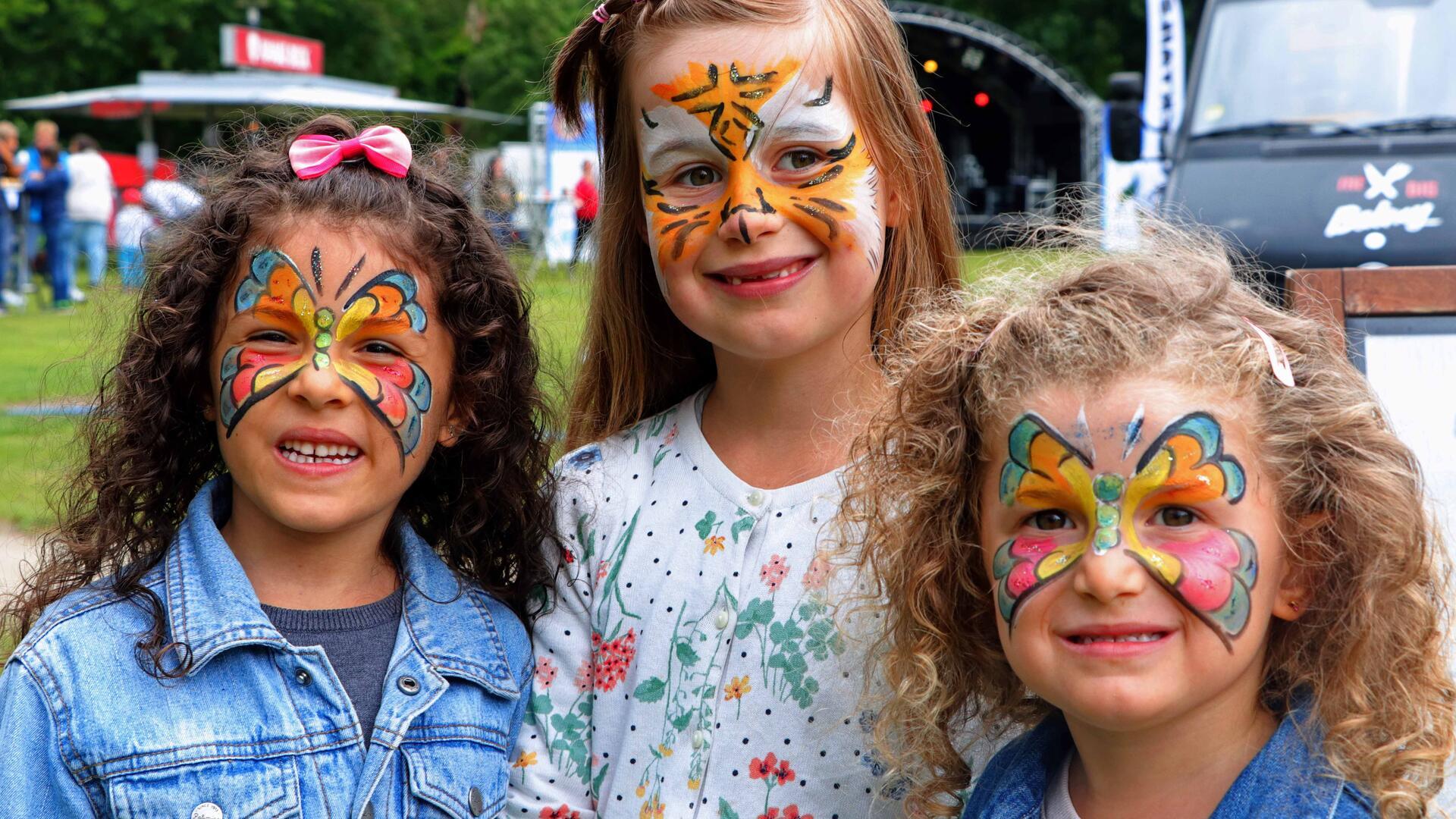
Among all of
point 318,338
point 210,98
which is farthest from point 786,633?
point 210,98

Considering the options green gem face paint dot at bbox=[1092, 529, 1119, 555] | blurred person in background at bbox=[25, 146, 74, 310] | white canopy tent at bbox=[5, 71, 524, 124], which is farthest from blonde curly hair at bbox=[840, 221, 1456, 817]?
white canopy tent at bbox=[5, 71, 524, 124]

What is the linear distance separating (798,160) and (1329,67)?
224 inches

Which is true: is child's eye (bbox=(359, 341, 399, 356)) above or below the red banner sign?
above

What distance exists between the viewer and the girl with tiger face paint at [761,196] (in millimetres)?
2541

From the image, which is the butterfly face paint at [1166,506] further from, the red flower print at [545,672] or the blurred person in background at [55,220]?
the blurred person in background at [55,220]

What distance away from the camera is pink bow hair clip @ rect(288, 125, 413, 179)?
2602 millimetres

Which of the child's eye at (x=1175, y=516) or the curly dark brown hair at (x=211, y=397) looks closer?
the child's eye at (x=1175, y=516)

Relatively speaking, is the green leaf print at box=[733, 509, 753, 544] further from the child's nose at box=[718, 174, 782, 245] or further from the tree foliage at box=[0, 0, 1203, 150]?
the tree foliage at box=[0, 0, 1203, 150]

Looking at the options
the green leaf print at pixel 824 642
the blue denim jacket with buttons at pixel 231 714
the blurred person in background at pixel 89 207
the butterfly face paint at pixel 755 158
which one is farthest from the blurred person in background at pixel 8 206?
the green leaf print at pixel 824 642

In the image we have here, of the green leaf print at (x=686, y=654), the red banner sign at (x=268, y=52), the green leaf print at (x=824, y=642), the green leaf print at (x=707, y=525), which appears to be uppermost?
the green leaf print at (x=707, y=525)

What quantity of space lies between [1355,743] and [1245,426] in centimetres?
46

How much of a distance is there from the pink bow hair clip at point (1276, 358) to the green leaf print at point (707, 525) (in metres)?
0.97

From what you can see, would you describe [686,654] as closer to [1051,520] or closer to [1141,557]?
[1051,520]

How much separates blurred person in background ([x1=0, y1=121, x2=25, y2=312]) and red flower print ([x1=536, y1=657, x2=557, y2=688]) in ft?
44.4
